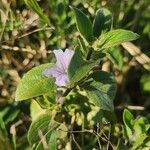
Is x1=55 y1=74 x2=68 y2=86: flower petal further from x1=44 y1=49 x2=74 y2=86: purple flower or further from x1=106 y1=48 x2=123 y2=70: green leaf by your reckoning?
x1=106 y1=48 x2=123 y2=70: green leaf

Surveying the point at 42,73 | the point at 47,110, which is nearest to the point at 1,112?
the point at 47,110

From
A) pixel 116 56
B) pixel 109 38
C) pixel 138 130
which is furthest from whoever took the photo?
pixel 116 56

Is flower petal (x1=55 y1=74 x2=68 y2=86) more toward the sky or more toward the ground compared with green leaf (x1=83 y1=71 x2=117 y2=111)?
more toward the sky

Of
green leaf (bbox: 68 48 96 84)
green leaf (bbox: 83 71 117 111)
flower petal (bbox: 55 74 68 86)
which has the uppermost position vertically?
green leaf (bbox: 68 48 96 84)

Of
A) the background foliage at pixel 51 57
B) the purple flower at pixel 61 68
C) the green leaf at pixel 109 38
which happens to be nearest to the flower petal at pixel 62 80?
the purple flower at pixel 61 68

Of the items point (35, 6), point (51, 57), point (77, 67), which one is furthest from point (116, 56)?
point (77, 67)

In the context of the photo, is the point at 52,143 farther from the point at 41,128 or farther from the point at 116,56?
the point at 116,56

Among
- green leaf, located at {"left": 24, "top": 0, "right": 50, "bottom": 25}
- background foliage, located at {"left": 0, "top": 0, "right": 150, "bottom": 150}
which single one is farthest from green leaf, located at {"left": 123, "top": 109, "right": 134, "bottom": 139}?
green leaf, located at {"left": 24, "top": 0, "right": 50, "bottom": 25}

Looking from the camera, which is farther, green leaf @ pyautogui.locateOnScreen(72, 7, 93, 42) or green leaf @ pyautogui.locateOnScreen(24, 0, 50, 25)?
green leaf @ pyautogui.locateOnScreen(24, 0, 50, 25)
